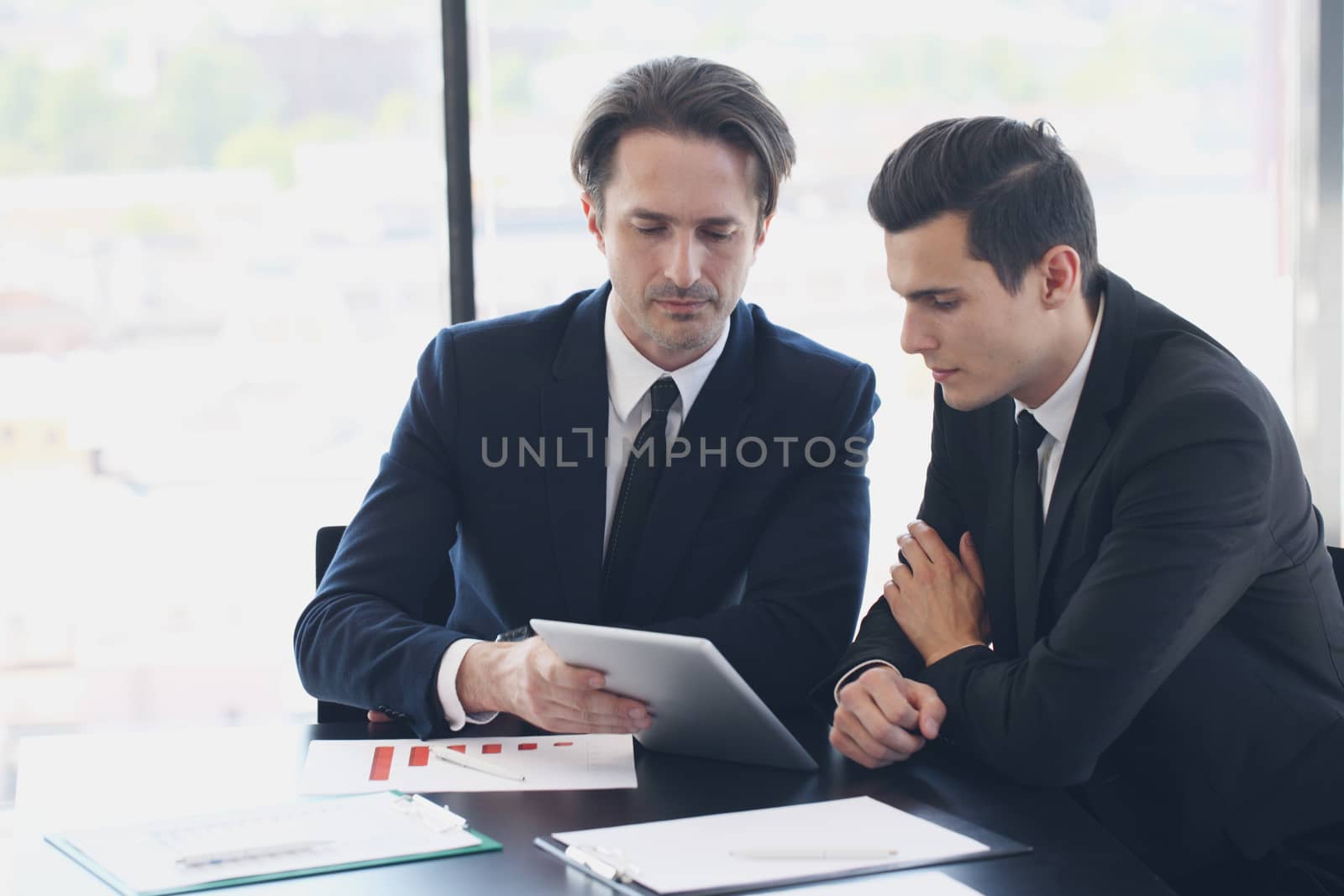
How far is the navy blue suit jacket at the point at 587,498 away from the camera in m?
2.07

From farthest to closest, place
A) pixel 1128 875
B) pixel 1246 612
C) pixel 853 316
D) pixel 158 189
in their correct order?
pixel 853 316, pixel 158 189, pixel 1246 612, pixel 1128 875

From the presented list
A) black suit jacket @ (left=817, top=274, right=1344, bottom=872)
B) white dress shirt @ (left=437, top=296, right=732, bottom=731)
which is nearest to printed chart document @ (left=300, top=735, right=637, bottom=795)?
black suit jacket @ (left=817, top=274, right=1344, bottom=872)

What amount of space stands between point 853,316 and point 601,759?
1.80 meters

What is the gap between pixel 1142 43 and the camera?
11.0 ft

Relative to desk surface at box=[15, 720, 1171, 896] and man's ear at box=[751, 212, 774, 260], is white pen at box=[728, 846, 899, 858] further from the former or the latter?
man's ear at box=[751, 212, 774, 260]

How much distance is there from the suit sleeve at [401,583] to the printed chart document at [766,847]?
487 mm

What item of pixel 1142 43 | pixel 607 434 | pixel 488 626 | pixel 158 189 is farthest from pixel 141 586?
pixel 1142 43

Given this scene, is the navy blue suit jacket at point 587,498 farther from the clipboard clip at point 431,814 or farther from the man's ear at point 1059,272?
the clipboard clip at point 431,814

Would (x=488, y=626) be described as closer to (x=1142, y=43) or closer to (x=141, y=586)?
(x=141, y=586)

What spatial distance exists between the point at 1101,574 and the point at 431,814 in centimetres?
82

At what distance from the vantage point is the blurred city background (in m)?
2.90

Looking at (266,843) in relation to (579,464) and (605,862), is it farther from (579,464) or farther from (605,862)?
(579,464)

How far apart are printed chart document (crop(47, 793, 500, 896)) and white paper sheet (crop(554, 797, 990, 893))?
5.9 inches

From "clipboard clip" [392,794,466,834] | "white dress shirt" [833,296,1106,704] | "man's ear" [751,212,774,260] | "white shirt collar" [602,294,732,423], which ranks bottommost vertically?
"clipboard clip" [392,794,466,834]
